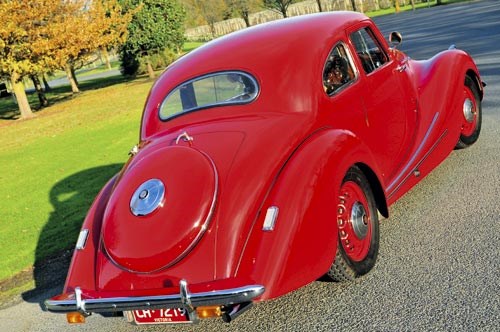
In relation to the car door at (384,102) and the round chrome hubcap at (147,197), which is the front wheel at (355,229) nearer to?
the car door at (384,102)

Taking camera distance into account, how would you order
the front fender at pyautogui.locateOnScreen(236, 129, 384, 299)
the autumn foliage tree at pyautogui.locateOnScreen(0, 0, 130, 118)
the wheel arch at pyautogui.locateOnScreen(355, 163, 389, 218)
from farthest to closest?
1. the autumn foliage tree at pyautogui.locateOnScreen(0, 0, 130, 118)
2. the wheel arch at pyautogui.locateOnScreen(355, 163, 389, 218)
3. the front fender at pyautogui.locateOnScreen(236, 129, 384, 299)

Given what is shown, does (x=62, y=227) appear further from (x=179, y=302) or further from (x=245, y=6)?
(x=245, y=6)

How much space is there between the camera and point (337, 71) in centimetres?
455

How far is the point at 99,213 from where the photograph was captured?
4.05 metres

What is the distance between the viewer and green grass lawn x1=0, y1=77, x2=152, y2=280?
21.2ft

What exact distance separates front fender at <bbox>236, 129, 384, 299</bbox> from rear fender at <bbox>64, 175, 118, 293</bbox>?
106 cm

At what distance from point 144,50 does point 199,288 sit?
96.1 feet

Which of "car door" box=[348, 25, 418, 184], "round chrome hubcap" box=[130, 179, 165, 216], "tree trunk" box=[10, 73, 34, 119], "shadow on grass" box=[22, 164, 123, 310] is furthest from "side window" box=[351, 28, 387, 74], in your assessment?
"tree trunk" box=[10, 73, 34, 119]

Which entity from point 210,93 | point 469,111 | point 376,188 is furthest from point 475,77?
point 210,93

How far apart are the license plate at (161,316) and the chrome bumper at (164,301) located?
0.43 ft

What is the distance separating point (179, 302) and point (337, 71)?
238cm

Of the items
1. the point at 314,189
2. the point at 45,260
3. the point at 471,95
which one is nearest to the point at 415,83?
the point at 471,95

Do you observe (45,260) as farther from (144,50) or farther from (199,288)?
(144,50)

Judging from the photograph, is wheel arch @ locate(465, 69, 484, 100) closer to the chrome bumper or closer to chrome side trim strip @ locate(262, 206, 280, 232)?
chrome side trim strip @ locate(262, 206, 280, 232)
